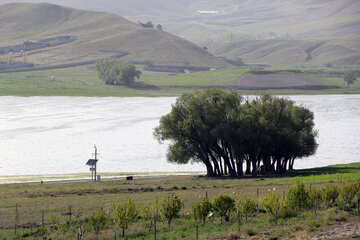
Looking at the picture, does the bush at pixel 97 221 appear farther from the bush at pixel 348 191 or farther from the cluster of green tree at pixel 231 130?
the cluster of green tree at pixel 231 130

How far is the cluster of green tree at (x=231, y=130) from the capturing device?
248 feet

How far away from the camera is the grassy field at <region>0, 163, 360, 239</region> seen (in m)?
36.3

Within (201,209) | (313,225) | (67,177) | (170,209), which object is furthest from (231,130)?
(313,225)

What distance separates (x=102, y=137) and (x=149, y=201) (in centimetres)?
7267

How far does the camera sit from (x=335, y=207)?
41.2 m

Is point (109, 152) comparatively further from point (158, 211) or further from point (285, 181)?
point (158, 211)

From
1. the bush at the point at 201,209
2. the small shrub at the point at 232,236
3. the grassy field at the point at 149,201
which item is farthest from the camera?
the bush at the point at 201,209

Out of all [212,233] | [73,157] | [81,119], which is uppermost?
[81,119]

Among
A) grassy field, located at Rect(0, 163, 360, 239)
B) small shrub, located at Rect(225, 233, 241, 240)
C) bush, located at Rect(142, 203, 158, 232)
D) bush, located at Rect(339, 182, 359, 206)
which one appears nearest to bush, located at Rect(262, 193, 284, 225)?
grassy field, located at Rect(0, 163, 360, 239)

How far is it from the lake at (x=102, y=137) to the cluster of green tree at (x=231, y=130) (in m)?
12.7

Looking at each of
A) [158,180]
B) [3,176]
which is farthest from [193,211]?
[3,176]

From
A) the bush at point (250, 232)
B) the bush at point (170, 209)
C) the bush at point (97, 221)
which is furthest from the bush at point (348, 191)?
the bush at point (97, 221)

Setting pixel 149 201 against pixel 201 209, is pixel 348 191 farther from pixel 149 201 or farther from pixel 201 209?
pixel 149 201

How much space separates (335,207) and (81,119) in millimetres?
117940
